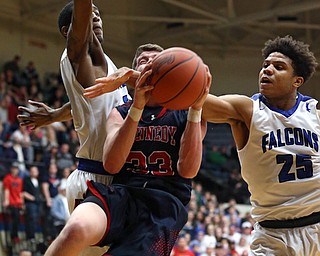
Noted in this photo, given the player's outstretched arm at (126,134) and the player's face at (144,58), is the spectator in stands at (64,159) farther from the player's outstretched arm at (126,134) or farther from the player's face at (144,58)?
the player's outstretched arm at (126,134)

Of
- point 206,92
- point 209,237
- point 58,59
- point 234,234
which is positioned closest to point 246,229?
point 234,234

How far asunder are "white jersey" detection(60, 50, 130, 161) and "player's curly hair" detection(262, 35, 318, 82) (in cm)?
144

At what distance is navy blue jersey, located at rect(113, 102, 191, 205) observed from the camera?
388 cm

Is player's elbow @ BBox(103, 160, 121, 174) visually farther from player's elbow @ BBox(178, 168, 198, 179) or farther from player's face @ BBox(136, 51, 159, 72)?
player's face @ BBox(136, 51, 159, 72)

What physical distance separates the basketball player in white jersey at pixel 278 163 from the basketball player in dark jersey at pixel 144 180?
2.16 ft

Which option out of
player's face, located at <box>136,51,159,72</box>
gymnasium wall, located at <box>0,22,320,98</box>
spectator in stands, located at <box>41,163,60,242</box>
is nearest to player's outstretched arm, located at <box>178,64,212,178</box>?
player's face, located at <box>136,51,159,72</box>

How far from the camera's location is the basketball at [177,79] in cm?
348

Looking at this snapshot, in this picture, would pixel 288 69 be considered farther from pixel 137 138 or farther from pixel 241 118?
pixel 137 138

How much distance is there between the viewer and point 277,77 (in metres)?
4.83

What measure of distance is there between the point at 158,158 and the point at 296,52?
1.71 meters

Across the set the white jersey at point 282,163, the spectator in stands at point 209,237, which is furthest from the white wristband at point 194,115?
the spectator in stands at point 209,237

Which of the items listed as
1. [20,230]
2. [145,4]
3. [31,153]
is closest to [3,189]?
[20,230]

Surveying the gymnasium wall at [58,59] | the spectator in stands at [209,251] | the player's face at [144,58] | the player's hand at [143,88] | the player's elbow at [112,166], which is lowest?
the spectator in stands at [209,251]

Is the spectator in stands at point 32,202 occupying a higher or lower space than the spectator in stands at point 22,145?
lower
